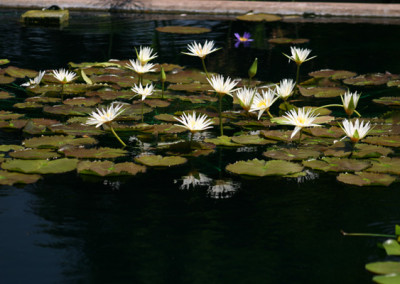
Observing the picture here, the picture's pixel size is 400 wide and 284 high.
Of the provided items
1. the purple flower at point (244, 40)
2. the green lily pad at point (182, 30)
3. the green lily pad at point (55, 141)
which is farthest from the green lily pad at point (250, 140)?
the green lily pad at point (182, 30)

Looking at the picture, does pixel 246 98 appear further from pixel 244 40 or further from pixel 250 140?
pixel 244 40

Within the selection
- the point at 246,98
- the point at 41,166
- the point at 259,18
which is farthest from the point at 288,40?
the point at 41,166

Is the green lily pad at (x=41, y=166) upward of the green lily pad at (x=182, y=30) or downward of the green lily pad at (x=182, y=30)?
downward

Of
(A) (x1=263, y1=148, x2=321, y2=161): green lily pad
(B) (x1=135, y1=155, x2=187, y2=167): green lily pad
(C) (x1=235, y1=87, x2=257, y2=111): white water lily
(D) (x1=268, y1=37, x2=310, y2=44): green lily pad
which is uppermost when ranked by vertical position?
(D) (x1=268, y1=37, x2=310, y2=44): green lily pad

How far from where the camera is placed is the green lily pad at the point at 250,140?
9.59 ft

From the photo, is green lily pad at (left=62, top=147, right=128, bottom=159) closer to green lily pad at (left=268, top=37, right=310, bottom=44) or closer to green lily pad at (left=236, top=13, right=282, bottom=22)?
green lily pad at (left=268, top=37, right=310, bottom=44)

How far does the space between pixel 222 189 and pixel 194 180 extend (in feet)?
0.47

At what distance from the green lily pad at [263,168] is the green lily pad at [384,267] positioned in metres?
0.78

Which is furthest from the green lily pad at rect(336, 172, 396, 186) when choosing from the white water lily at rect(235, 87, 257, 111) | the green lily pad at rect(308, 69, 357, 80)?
the green lily pad at rect(308, 69, 357, 80)

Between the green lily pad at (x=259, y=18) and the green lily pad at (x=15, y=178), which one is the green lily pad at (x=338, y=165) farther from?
the green lily pad at (x=259, y=18)

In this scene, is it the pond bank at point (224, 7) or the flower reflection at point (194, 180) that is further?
the pond bank at point (224, 7)

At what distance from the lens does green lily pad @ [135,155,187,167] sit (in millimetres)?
2645

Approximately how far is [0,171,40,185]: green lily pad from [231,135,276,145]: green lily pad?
897 millimetres

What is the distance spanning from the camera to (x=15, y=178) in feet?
8.16
